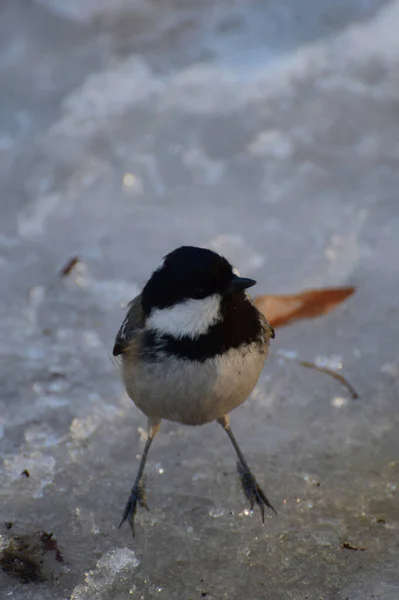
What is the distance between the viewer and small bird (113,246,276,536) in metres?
2.66

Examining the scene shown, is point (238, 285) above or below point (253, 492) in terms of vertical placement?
above

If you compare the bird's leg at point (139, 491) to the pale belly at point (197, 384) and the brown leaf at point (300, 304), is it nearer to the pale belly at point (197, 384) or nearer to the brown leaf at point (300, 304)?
the pale belly at point (197, 384)

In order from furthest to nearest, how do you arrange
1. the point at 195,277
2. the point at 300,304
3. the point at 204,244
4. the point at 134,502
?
the point at 204,244 → the point at 300,304 → the point at 134,502 → the point at 195,277

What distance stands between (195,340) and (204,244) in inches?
73.3

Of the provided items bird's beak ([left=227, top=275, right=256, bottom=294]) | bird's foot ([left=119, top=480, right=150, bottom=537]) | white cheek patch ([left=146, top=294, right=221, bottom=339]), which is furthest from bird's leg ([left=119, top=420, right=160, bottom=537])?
bird's beak ([left=227, top=275, right=256, bottom=294])

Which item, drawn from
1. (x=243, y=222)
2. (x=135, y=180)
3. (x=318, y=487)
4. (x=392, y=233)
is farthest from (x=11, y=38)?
(x=318, y=487)

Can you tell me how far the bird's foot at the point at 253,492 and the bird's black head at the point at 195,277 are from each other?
77cm

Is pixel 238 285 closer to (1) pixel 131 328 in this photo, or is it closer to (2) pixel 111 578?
(1) pixel 131 328

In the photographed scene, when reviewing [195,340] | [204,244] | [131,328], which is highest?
[195,340]

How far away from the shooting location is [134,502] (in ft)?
9.67

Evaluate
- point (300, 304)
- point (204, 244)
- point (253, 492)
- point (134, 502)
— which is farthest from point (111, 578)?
point (204, 244)

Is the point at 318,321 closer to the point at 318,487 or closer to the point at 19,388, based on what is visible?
the point at 318,487

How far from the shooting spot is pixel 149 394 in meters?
2.81

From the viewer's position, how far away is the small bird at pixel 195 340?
2664 mm
